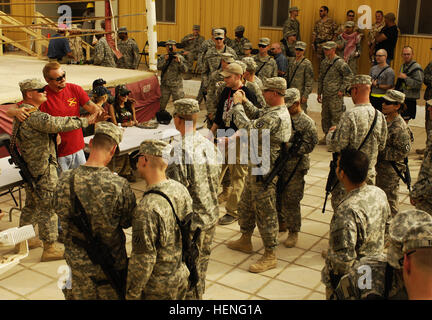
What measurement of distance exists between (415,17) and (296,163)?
973cm

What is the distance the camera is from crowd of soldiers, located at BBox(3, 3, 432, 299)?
9.95 ft

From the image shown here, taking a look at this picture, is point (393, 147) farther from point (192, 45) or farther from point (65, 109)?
point (192, 45)

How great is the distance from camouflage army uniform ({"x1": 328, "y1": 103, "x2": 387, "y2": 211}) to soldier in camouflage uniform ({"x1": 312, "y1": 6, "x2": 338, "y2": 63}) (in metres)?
8.87

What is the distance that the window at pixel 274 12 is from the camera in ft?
48.5

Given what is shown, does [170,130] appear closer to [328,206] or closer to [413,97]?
[328,206]

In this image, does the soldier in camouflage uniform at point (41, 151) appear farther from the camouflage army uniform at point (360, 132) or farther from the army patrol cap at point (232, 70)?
the camouflage army uniform at point (360, 132)

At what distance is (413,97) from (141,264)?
7121 millimetres

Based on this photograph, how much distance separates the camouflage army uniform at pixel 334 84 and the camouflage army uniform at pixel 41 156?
5.38 metres

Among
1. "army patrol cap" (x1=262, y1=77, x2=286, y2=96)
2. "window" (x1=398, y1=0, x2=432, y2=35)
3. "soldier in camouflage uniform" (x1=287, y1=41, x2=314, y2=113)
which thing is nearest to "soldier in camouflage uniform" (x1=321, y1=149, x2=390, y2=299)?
"army patrol cap" (x1=262, y1=77, x2=286, y2=96)

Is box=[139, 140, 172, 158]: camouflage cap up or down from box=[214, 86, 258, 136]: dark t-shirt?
up

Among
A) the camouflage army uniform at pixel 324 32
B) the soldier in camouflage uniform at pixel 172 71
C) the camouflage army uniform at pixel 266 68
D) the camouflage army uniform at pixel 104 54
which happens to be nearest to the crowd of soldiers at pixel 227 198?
the camouflage army uniform at pixel 266 68

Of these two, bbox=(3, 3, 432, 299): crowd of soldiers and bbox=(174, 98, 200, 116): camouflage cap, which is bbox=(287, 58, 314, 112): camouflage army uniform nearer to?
bbox=(3, 3, 432, 299): crowd of soldiers

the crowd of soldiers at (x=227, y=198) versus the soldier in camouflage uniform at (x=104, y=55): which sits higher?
the soldier in camouflage uniform at (x=104, y=55)

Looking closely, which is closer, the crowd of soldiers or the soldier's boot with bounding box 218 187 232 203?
the crowd of soldiers
